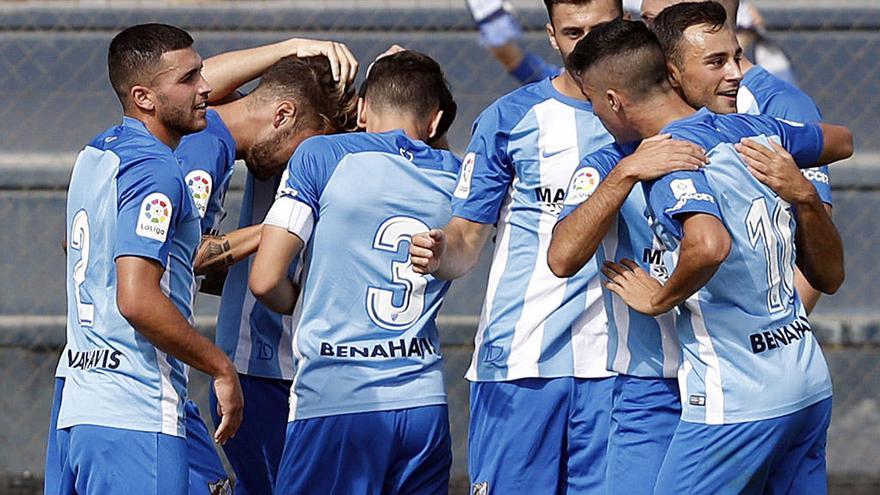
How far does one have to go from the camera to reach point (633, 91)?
11.8ft

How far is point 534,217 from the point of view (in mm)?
4148

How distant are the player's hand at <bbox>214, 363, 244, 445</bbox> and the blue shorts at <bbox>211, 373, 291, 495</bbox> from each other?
102 centimetres

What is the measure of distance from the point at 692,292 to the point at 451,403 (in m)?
3.53

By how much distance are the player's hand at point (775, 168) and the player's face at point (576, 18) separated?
857mm

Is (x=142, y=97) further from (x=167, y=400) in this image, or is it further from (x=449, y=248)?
(x=449, y=248)

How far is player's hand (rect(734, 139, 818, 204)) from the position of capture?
134 inches

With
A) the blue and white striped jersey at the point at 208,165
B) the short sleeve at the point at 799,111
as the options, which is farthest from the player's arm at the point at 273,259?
the short sleeve at the point at 799,111

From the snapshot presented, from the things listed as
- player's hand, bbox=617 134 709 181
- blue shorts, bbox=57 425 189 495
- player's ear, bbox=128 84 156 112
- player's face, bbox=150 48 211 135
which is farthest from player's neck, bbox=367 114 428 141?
blue shorts, bbox=57 425 189 495

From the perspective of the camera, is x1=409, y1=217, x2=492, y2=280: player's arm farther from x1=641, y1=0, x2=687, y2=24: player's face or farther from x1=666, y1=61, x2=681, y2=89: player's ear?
x1=641, y1=0, x2=687, y2=24: player's face

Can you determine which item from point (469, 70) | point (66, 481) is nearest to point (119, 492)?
point (66, 481)

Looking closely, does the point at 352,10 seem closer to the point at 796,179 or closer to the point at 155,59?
the point at 155,59

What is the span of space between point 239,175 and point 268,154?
299 cm

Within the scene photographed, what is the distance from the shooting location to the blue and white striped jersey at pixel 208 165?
4246 millimetres

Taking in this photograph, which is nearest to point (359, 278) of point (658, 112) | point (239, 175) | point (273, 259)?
point (273, 259)
